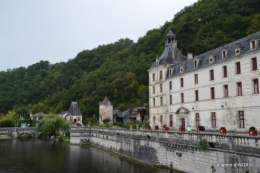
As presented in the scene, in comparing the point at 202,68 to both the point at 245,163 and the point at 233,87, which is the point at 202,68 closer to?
the point at 233,87

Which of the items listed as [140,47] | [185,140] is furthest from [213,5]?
[185,140]

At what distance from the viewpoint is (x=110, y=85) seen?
235 ft

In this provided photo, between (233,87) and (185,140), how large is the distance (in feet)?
32.3

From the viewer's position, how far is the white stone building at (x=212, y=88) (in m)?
23.0

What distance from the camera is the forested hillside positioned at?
49.5 m

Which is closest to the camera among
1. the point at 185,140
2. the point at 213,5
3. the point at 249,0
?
the point at 185,140

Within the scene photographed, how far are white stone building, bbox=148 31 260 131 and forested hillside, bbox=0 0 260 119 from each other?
49.2 feet

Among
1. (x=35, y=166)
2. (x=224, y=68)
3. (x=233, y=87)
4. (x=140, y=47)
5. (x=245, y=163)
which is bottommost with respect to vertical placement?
(x=35, y=166)

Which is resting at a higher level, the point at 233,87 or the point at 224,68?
the point at 224,68

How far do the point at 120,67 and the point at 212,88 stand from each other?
50866mm

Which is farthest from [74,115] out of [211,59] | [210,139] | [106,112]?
[210,139]

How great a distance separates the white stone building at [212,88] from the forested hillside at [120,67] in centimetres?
1500

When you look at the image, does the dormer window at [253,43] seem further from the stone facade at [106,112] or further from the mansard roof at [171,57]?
the stone facade at [106,112]

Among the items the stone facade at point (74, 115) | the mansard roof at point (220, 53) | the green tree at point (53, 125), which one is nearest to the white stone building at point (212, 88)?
the mansard roof at point (220, 53)
